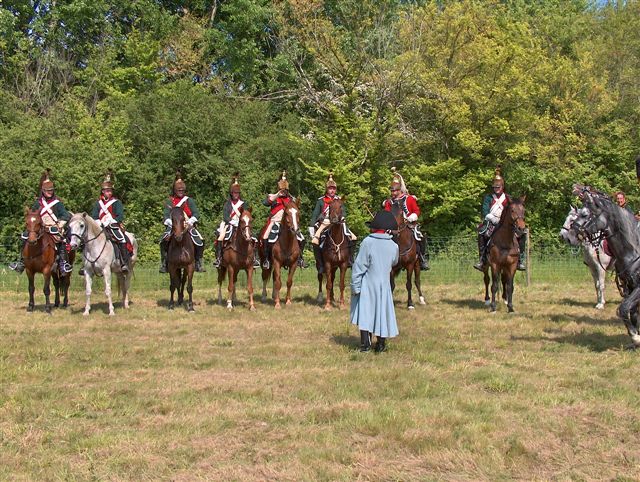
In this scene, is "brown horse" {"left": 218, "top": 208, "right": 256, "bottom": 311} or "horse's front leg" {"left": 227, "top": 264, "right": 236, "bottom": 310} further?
"horse's front leg" {"left": 227, "top": 264, "right": 236, "bottom": 310}

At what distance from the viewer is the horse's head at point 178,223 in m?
15.9

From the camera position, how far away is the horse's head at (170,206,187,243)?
15891mm

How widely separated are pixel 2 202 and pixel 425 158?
1884 centimetres

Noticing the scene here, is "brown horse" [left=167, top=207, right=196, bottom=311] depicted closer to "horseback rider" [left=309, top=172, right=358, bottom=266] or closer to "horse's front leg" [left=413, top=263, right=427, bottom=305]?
"horseback rider" [left=309, top=172, right=358, bottom=266]

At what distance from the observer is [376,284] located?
35.6 feet

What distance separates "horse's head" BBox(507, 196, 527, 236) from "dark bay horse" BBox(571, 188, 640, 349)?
3.60 m

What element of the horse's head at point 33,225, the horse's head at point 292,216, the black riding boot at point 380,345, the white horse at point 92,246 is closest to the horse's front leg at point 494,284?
the horse's head at point 292,216

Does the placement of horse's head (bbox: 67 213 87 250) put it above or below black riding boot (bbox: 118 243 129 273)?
above

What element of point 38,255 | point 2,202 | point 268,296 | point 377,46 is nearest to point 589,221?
point 268,296

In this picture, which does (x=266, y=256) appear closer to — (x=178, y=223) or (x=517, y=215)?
(x=178, y=223)

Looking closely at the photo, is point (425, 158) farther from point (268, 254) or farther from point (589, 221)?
point (589, 221)

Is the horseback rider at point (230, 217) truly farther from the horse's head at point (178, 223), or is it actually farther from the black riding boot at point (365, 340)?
the black riding boot at point (365, 340)

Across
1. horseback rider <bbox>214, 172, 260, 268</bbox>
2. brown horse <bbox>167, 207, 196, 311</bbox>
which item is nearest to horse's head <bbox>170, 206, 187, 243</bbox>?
brown horse <bbox>167, 207, 196, 311</bbox>

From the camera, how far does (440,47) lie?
32.3m
